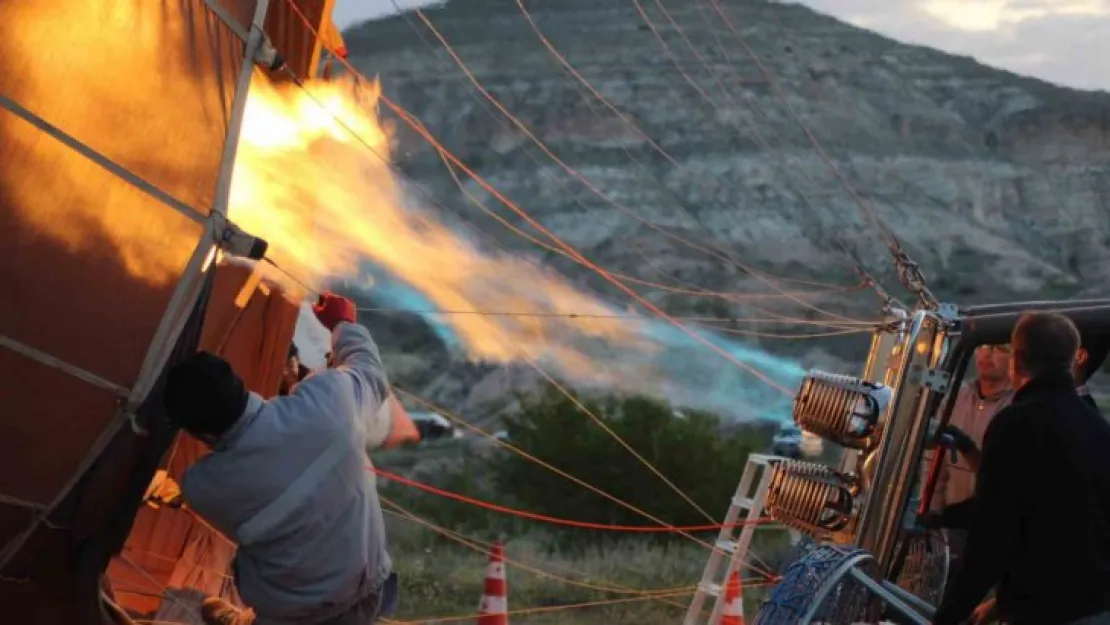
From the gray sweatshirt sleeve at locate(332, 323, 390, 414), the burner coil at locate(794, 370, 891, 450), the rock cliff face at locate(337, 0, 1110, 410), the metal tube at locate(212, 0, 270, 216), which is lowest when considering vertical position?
the gray sweatshirt sleeve at locate(332, 323, 390, 414)

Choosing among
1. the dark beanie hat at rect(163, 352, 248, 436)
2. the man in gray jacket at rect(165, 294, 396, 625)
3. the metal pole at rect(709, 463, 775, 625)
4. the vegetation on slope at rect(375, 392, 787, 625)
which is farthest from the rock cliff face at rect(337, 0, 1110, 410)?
the dark beanie hat at rect(163, 352, 248, 436)

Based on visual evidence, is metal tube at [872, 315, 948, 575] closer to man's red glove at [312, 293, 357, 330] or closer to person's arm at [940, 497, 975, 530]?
person's arm at [940, 497, 975, 530]

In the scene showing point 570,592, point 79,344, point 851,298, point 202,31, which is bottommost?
point 570,592

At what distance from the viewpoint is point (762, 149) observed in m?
43.0

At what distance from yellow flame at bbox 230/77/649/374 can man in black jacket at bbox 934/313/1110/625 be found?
2875 mm

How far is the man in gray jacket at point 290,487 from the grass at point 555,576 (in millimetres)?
6113

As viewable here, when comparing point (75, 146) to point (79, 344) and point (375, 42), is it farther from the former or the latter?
point (375, 42)

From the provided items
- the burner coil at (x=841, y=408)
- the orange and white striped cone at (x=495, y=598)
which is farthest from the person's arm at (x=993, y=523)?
the orange and white striped cone at (x=495, y=598)

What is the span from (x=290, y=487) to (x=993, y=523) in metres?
1.85

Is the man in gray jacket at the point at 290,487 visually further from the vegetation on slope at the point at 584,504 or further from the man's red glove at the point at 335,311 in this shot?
the vegetation on slope at the point at 584,504

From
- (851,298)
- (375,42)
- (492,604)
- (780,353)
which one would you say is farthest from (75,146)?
(375,42)

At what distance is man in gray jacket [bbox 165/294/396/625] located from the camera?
373cm

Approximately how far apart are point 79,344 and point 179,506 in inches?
58.7

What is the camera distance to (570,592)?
13.4m
